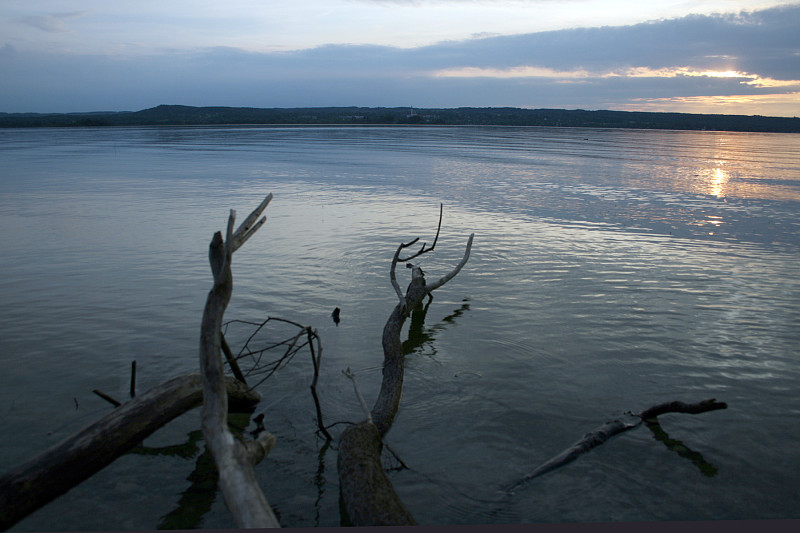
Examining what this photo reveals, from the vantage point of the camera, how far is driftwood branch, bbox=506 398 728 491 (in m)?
4.85

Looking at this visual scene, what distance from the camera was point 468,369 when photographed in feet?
22.9

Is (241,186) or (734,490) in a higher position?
(241,186)

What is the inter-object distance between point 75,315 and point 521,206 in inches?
555

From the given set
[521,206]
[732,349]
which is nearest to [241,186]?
[521,206]

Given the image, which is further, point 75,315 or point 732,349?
point 75,315

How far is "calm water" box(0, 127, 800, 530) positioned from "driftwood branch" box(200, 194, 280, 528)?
3.24ft

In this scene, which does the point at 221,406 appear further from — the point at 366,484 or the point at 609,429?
the point at 609,429

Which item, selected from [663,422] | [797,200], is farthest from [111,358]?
[797,200]

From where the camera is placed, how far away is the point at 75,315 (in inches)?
325

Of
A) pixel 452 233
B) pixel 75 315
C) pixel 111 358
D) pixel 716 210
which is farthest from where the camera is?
pixel 716 210

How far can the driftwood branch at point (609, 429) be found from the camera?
4.85 metres

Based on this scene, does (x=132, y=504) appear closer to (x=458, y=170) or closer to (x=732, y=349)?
(x=732, y=349)

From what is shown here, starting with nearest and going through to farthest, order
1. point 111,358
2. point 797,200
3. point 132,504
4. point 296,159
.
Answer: point 132,504
point 111,358
point 797,200
point 296,159

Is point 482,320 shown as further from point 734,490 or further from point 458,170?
point 458,170
